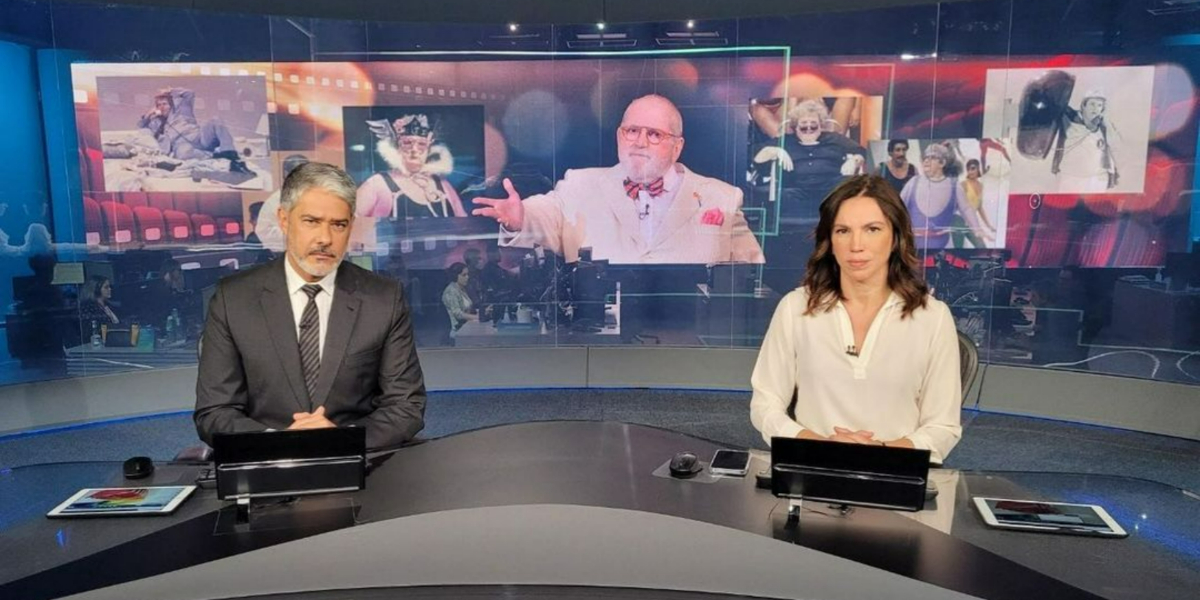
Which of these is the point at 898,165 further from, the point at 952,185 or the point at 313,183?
the point at 313,183

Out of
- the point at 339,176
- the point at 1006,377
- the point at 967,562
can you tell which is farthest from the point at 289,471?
the point at 1006,377

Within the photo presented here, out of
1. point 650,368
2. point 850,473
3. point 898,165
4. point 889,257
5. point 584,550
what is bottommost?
point 650,368

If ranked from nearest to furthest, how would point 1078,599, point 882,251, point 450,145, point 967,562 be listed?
point 1078,599
point 967,562
point 882,251
point 450,145

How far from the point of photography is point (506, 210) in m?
5.97

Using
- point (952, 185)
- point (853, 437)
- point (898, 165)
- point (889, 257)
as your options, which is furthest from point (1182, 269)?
point (853, 437)

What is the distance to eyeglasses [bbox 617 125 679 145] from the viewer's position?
19.5 feet

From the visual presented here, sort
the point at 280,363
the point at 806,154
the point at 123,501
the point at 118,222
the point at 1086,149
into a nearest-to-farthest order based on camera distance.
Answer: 1. the point at 123,501
2. the point at 280,363
3. the point at 1086,149
4. the point at 118,222
5. the point at 806,154

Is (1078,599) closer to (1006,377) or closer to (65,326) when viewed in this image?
(1006,377)

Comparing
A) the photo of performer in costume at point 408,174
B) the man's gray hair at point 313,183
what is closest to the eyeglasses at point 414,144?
the photo of performer in costume at point 408,174

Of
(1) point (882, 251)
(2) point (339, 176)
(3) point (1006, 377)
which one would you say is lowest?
(3) point (1006, 377)

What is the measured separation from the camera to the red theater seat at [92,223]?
5105mm

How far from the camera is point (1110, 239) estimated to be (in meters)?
5.07

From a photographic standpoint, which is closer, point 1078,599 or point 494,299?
point 1078,599

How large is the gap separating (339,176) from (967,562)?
5.48 ft
